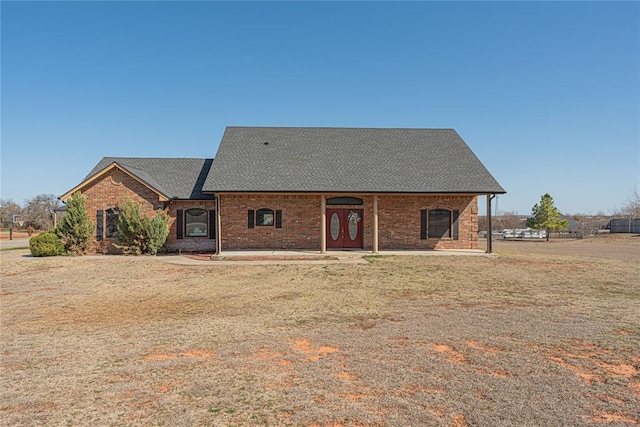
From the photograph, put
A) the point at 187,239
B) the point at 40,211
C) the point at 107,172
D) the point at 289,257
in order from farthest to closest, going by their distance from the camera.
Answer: the point at 40,211 < the point at 187,239 < the point at 107,172 < the point at 289,257

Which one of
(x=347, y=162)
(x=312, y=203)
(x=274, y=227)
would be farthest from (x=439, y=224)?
(x=274, y=227)

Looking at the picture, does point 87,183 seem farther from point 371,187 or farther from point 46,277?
point 371,187

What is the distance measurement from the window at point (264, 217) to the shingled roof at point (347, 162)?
5.61 ft

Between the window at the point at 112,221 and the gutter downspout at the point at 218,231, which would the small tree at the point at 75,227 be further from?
the gutter downspout at the point at 218,231

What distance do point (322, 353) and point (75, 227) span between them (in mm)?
17104

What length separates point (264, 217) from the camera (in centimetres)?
1889

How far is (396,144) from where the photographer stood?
22078mm

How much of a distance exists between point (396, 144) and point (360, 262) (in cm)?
965

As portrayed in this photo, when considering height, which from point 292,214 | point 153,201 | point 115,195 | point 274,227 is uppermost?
point 115,195

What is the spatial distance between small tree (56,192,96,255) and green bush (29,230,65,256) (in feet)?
0.78

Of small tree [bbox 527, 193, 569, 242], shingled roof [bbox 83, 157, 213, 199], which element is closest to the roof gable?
shingled roof [bbox 83, 157, 213, 199]

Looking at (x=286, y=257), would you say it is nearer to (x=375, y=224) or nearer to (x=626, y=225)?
(x=375, y=224)

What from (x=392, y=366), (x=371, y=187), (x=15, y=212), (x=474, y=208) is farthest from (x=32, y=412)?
(x=15, y=212)

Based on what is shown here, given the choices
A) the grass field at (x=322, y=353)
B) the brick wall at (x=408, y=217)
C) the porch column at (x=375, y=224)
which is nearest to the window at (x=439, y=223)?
the brick wall at (x=408, y=217)
